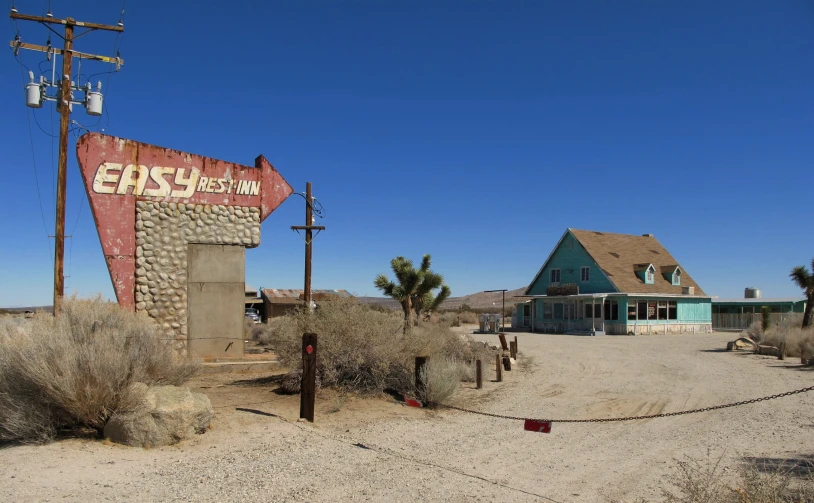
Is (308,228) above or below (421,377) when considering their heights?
above

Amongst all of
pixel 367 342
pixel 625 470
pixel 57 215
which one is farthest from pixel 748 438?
pixel 57 215

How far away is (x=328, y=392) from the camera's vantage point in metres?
10.4

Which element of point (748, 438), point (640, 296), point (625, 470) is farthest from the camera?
point (640, 296)

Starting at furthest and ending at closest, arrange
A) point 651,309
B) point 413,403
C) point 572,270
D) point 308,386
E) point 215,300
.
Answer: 1. point 572,270
2. point 651,309
3. point 215,300
4. point 413,403
5. point 308,386

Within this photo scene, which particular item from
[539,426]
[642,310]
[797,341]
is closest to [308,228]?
[539,426]

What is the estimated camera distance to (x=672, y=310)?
37.0 metres

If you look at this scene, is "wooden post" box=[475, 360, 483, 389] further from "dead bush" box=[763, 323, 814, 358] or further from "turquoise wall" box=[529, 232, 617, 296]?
"turquoise wall" box=[529, 232, 617, 296]

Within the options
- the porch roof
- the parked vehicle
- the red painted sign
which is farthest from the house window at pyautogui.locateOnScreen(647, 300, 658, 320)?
the red painted sign

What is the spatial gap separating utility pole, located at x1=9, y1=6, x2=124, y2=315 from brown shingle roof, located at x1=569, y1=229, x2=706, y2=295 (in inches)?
1147

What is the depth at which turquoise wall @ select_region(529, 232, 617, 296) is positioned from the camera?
3619 centimetres

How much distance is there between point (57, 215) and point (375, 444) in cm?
892

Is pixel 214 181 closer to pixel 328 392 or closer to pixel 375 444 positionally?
pixel 328 392

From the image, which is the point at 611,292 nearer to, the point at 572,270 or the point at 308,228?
the point at 572,270

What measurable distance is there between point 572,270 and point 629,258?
13.2 feet
